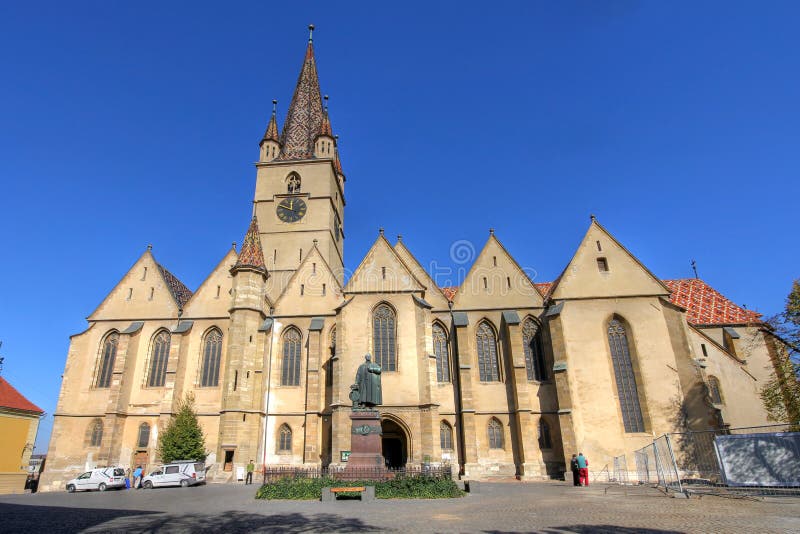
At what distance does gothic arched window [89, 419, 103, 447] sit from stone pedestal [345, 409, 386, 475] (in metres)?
18.5

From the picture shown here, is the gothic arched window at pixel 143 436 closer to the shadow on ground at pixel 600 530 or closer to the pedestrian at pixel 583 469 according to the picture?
the pedestrian at pixel 583 469

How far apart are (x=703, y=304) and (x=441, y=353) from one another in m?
18.5

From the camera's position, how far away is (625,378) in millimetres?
24609

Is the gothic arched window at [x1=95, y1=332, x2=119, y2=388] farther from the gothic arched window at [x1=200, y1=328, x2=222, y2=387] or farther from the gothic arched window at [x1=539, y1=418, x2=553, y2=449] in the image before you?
the gothic arched window at [x1=539, y1=418, x2=553, y2=449]

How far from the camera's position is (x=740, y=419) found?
1005 inches

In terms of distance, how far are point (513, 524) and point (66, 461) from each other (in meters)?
27.6

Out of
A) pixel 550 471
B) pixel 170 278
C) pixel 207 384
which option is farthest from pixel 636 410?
pixel 170 278

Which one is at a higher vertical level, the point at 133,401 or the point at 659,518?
the point at 133,401

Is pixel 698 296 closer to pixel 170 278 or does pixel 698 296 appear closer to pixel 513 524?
pixel 513 524

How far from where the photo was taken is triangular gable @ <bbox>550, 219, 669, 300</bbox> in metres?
26.2

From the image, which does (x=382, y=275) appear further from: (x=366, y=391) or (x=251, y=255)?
(x=366, y=391)

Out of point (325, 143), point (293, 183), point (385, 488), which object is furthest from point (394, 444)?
point (325, 143)

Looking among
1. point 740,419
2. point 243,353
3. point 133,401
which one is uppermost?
point 243,353

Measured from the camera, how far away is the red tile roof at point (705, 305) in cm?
2977
